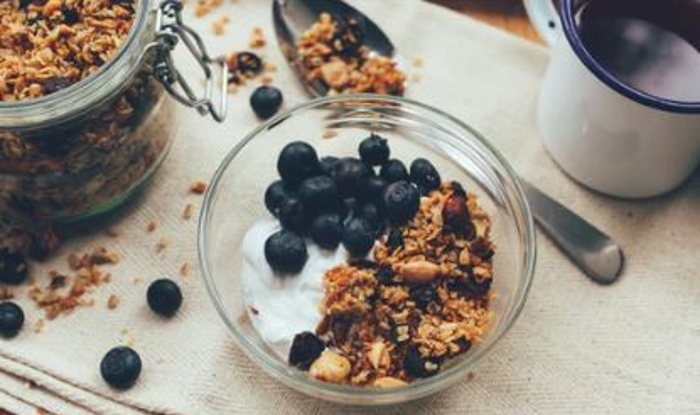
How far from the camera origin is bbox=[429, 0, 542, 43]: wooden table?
1.26m

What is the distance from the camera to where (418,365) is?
0.91 metres

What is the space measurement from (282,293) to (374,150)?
0.65ft

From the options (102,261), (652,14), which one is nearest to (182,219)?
(102,261)


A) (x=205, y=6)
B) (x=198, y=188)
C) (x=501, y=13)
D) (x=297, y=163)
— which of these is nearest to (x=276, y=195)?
(x=297, y=163)

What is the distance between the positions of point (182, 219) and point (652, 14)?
62 cm

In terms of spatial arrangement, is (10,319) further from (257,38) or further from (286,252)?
(257,38)

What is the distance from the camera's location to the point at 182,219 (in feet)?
3.65

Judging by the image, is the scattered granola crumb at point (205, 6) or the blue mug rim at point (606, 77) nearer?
the blue mug rim at point (606, 77)

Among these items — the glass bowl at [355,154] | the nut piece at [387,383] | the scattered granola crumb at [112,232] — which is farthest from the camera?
the scattered granola crumb at [112,232]

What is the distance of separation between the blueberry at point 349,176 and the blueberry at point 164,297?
8.8 inches

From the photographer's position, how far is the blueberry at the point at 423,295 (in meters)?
0.94

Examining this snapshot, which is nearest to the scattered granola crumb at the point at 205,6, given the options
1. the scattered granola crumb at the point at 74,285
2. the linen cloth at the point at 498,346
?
the linen cloth at the point at 498,346

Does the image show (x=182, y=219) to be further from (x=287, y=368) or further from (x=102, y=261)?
(x=287, y=368)

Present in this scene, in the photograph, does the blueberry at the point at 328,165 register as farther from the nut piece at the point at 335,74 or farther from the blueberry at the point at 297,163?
the nut piece at the point at 335,74
